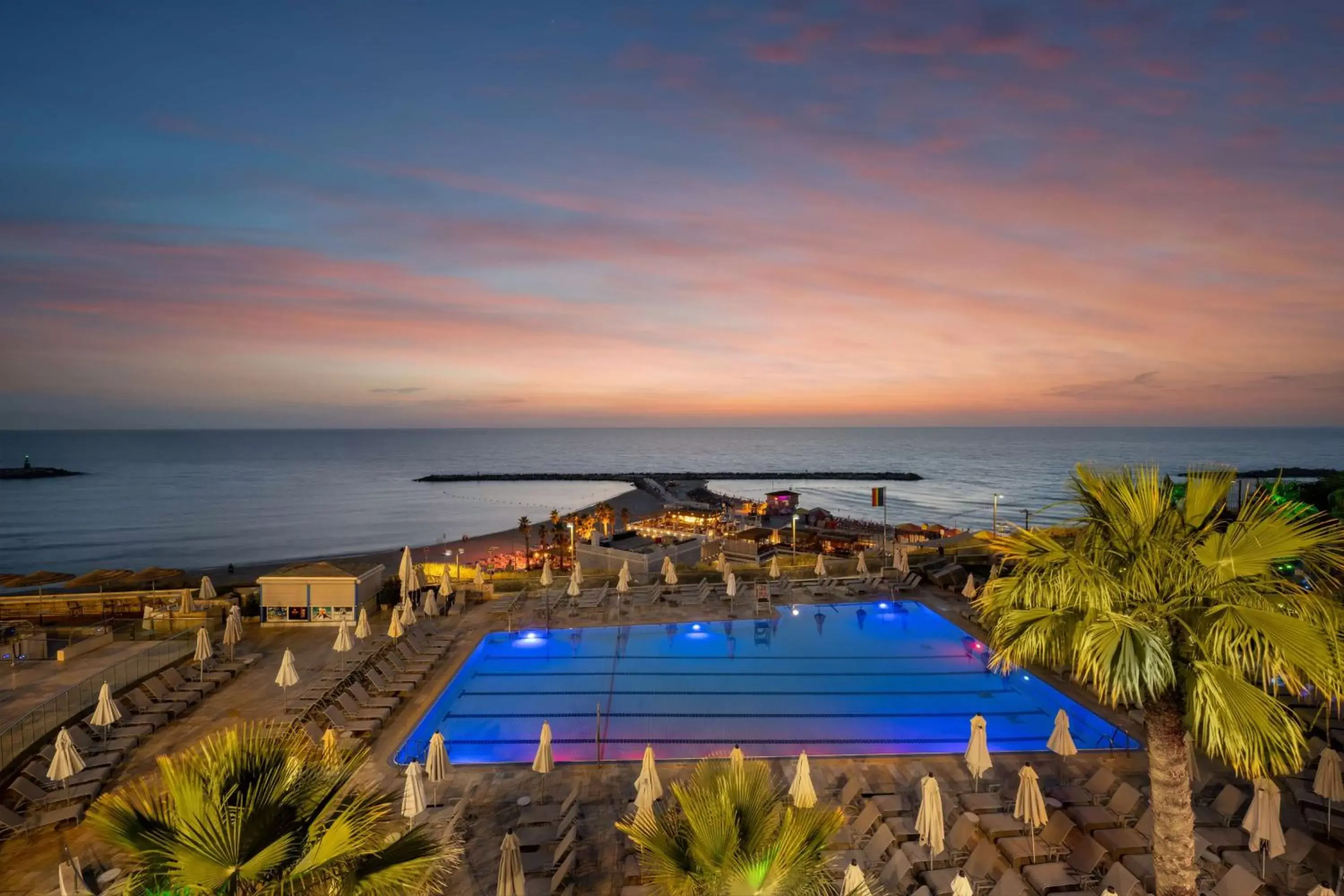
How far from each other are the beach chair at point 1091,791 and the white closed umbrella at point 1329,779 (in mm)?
2117

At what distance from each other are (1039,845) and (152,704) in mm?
14933

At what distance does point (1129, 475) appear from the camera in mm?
4809

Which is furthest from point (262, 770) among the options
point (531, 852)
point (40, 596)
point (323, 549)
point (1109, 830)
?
point (323, 549)

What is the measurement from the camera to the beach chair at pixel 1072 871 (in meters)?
7.30

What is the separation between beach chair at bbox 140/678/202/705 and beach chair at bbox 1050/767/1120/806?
15180 millimetres

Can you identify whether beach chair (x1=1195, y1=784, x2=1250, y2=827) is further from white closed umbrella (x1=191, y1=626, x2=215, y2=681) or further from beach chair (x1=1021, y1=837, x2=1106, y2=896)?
white closed umbrella (x1=191, y1=626, x2=215, y2=681)

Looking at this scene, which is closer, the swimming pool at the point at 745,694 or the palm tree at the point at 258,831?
the palm tree at the point at 258,831

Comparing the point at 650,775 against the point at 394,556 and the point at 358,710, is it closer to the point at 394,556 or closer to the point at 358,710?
the point at 358,710

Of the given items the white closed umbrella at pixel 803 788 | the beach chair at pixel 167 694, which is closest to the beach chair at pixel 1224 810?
the white closed umbrella at pixel 803 788

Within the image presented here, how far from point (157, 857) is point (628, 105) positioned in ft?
78.3

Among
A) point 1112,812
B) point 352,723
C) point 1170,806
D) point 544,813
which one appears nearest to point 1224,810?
point 1112,812

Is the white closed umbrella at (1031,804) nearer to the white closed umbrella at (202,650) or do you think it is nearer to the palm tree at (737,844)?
the palm tree at (737,844)

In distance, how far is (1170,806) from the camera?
4.69 metres

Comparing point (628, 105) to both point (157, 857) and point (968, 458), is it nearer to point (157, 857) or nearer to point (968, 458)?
point (157, 857)
